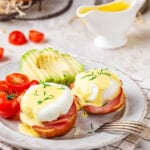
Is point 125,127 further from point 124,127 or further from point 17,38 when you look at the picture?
point 17,38

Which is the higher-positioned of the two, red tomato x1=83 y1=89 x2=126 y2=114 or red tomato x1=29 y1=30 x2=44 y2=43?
red tomato x1=83 y1=89 x2=126 y2=114

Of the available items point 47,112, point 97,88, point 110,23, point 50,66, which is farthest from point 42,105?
point 110,23

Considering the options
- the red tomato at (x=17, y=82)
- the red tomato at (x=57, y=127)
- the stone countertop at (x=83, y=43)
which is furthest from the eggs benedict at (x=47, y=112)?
the stone countertop at (x=83, y=43)

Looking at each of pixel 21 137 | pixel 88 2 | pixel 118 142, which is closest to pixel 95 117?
pixel 118 142

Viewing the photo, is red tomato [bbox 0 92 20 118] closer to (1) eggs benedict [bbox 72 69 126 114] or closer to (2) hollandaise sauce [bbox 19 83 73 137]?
(2) hollandaise sauce [bbox 19 83 73 137]

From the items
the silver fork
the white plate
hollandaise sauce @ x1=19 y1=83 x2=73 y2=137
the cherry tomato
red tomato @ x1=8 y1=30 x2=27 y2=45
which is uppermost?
hollandaise sauce @ x1=19 y1=83 x2=73 y2=137

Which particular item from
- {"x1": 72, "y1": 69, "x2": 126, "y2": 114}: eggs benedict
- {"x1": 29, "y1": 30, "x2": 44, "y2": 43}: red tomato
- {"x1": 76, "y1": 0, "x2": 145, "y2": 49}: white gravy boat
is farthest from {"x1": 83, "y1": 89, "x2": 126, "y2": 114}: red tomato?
{"x1": 29, "y1": 30, "x2": 44, "y2": 43}: red tomato
